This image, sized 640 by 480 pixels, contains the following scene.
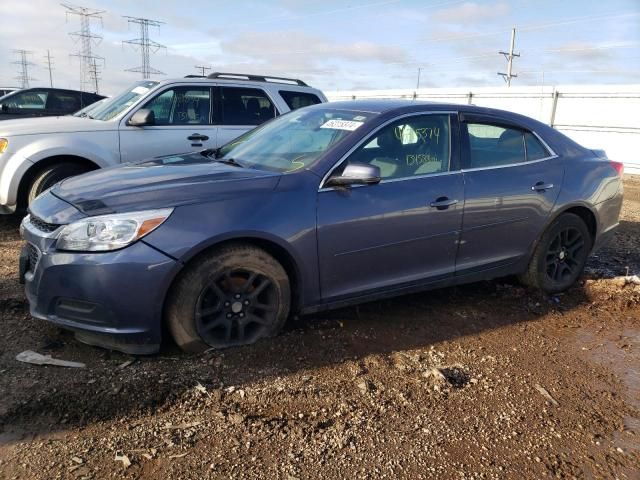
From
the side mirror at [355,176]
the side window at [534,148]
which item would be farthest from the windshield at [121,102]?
the side window at [534,148]

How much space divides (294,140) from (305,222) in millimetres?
976

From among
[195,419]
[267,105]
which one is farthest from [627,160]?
[195,419]

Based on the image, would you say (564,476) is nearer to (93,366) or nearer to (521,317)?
(521,317)

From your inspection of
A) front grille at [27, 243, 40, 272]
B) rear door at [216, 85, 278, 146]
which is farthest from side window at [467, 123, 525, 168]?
rear door at [216, 85, 278, 146]

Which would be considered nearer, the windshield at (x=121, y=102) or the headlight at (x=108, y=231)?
the headlight at (x=108, y=231)

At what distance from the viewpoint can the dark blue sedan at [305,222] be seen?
3.04 metres

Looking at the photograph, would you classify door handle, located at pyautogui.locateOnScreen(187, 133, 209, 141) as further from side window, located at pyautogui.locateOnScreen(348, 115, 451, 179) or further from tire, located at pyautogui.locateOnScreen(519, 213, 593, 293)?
tire, located at pyautogui.locateOnScreen(519, 213, 593, 293)

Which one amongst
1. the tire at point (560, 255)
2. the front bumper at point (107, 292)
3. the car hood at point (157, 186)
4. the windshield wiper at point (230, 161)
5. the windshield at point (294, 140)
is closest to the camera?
the front bumper at point (107, 292)

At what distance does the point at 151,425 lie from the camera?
2.67m

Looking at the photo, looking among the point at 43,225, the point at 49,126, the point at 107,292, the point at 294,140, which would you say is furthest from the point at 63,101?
the point at 107,292

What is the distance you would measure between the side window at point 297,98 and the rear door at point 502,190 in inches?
149

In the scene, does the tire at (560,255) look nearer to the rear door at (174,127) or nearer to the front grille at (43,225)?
the front grille at (43,225)

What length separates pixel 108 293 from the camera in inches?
117

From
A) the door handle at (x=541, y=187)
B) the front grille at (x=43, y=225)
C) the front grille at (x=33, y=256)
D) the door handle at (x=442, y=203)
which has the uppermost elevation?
the door handle at (x=541, y=187)
